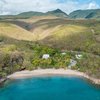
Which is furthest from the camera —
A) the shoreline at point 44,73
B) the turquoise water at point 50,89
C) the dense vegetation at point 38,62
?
the dense vegetation at point 38,62

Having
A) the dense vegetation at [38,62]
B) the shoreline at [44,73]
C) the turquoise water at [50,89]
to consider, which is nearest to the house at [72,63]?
→ the dense vegetation at [38,62]

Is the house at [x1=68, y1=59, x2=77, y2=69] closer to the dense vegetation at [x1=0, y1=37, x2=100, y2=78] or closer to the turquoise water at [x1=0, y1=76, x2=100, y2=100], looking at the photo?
the dense vegetation at [x1=0, y1=37, x2=100, y2=78]

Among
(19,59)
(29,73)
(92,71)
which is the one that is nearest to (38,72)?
(29,73)

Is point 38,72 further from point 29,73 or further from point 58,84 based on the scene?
point 58,84

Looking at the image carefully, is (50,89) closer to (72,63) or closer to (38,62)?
(38,62)

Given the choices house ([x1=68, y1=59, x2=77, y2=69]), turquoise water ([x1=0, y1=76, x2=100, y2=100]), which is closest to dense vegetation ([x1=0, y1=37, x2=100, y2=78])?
house ([x1=68, y1=59, x2=77, y2=69])

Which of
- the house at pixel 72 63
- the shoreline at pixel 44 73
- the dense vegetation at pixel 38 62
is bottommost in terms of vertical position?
the shoreline at pixel 44 73

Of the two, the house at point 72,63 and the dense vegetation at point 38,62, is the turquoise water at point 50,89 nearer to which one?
the dense vegetation at point 38,62

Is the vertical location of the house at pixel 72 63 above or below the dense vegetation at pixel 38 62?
below
